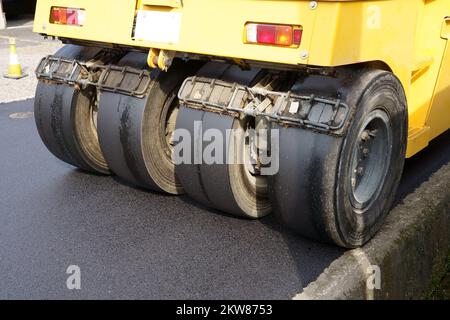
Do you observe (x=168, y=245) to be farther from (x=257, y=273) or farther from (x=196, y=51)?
(x=196, y=51)

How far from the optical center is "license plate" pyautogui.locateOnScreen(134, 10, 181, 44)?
3227mm

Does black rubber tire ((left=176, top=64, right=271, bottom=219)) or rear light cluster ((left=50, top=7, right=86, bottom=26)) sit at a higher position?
rear light cluster ((left=50, top=7, right=86, bottom=26))

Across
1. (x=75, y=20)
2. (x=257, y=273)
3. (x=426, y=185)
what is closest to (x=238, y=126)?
(x=257, y=273)

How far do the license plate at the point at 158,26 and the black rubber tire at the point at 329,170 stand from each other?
2.50 ft

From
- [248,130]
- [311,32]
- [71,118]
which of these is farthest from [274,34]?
[71,118]

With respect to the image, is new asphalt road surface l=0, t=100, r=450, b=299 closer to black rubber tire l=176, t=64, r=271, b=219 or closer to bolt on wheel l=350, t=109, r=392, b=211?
black rubber tire l=176, t=64, r=271, b=219

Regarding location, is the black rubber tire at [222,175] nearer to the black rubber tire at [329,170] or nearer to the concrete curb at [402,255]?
the black rubber tire at [329,170]

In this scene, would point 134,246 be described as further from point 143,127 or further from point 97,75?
point 97,75

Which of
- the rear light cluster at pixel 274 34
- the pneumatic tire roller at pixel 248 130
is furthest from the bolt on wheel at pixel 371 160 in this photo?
the rear light cluster at pixel 274 34

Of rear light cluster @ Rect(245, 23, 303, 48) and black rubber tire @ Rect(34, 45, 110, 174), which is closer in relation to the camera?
rear light cluster @ Rect(245, 23, 303, 48)

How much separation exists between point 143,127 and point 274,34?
1.20 meters

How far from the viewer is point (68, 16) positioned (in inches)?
146

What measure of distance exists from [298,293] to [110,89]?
5.93ft

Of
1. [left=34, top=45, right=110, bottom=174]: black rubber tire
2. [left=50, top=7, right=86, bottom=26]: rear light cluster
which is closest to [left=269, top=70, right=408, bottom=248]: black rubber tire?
[left=50, top=7, right=86, bottom=26]: rear light cluster
